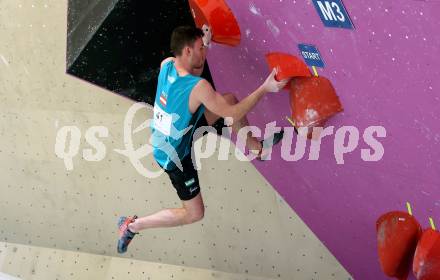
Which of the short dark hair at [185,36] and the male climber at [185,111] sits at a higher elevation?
the short dark hair at [185,36]

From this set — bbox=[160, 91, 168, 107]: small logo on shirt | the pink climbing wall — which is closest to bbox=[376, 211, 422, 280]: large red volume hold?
the pink climbing wall

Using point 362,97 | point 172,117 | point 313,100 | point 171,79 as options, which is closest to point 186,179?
point 172,117

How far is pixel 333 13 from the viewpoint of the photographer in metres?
1.71

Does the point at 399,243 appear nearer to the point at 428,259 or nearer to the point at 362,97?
the point at 428,259

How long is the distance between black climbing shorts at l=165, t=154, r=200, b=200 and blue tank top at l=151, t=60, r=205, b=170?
30 mm

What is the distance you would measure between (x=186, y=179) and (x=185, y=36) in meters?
0.63

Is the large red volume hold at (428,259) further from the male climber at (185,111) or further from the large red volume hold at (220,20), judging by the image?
the large red volume hold at (220,20)

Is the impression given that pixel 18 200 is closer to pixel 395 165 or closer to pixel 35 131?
pixel 35 131

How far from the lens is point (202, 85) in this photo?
2.10 metres

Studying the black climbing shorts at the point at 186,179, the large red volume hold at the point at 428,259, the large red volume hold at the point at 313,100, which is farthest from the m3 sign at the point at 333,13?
the black climbing shorts at the point at 186,179

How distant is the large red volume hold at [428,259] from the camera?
1.71 m

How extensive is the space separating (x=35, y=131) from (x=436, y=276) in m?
2.03

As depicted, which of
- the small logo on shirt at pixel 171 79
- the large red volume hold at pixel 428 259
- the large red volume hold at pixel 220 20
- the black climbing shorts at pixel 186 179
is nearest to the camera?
the large red volume hold at pixel 428 259

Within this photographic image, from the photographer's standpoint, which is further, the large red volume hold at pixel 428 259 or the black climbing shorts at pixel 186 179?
the black climbing shorts at pixel 186 179
